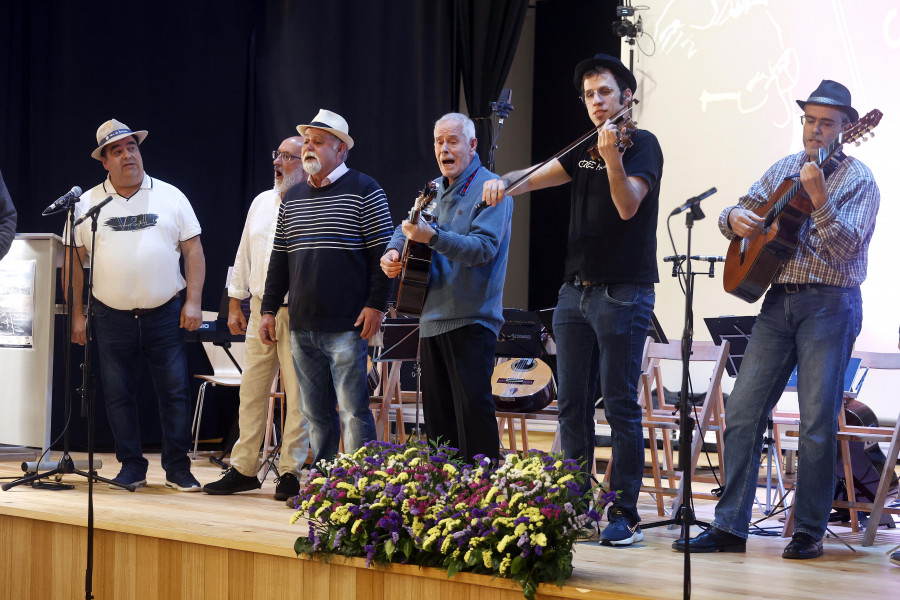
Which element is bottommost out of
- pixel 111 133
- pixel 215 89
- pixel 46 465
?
pixel 46 465

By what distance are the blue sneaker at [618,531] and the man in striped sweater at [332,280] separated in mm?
1153

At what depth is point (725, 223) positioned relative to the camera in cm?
360

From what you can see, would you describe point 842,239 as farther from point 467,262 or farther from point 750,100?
point 750,100

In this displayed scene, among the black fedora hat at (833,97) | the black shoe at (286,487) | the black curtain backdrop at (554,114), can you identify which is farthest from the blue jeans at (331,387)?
the black curtain backdrop at (554,114)

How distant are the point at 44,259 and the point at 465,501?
341cm

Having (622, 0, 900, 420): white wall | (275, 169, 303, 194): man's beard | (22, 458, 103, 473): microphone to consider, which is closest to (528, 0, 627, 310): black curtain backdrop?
(622, 0, 900, 420): white wall

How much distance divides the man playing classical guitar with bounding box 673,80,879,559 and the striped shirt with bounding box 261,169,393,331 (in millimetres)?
1523

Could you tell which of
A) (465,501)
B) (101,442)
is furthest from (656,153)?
(101,442)

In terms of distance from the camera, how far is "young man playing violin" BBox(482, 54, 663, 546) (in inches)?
135

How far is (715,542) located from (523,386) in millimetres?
2195

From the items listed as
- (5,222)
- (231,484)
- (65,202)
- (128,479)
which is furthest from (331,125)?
(128,479)

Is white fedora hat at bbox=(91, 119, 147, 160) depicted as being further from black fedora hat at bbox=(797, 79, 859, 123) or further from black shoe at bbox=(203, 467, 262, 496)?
black fedora hat at bbox=(797, 79, 859, 123)

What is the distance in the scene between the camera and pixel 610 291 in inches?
136

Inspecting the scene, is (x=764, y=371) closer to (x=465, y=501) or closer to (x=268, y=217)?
(x=465, y=501)
